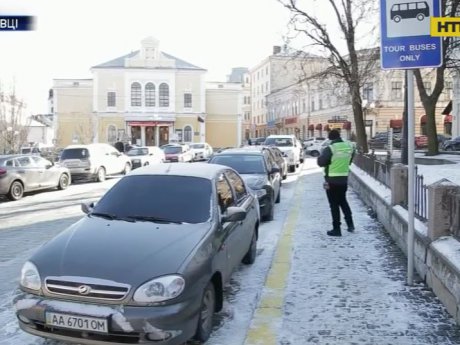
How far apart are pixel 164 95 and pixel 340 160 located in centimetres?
6259

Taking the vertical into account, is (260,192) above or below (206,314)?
above

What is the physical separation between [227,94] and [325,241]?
6626 cm

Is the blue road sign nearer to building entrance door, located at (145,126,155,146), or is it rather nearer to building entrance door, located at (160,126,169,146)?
building entrance door, located at (160,126,169,146)

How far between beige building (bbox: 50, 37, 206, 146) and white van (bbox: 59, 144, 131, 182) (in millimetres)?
44276

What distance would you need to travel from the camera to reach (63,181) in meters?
19.4

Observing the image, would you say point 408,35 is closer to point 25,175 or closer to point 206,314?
point 206,314

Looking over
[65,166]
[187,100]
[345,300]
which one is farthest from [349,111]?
[345,300]

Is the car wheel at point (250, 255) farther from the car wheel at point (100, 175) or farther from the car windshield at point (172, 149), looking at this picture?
the car windshield at point (172, 149)

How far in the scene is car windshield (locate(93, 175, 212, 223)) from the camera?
17.1ft

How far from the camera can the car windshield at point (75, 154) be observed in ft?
72.8

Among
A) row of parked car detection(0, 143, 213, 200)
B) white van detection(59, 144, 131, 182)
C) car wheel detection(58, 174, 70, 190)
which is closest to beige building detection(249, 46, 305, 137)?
row of parked car detection(0, 143, 213, 200)

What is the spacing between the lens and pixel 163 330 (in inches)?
152

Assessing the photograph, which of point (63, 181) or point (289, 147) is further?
point (289, 147)

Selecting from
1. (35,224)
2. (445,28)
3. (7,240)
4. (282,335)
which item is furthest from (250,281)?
(35,224)
